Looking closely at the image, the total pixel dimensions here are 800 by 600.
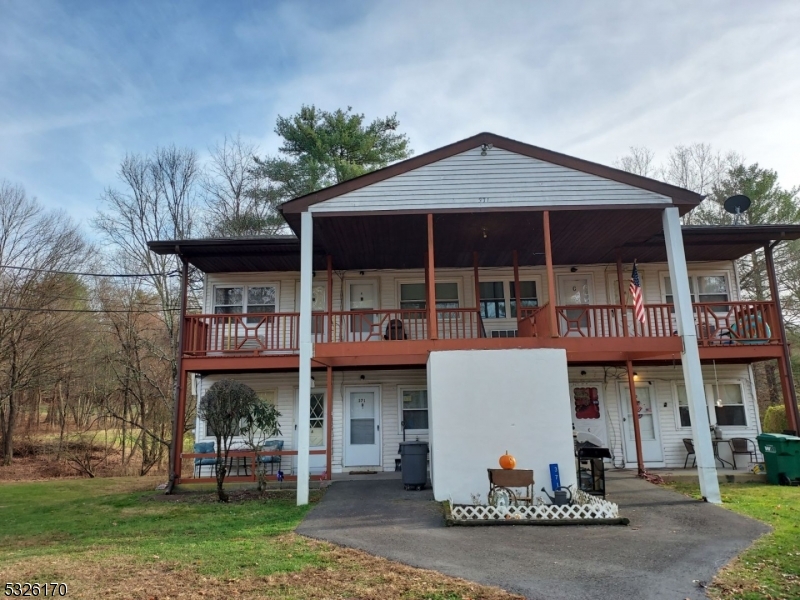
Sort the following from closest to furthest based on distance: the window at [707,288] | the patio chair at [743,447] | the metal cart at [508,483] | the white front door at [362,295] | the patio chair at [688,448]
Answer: the metal cart at [508,483] < the patio chair at [743,447] < the patio chair at [688,448] < the window at [707,288] < the white front door at [362,295]

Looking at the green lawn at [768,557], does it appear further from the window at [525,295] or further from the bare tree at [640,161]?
the bare tree at [640,161]

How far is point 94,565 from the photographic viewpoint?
17.9ft

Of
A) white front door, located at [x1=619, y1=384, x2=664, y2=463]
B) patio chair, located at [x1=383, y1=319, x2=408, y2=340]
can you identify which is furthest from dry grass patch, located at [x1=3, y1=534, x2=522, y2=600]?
white front door, located at [x1=619, y1=384, x2=664, y2=463]

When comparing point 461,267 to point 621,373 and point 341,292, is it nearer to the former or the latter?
point 341,292

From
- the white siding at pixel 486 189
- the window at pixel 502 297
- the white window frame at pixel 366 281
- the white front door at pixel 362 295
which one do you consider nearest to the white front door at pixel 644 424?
the window at pixel 502 297

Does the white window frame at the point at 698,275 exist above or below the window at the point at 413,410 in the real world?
above

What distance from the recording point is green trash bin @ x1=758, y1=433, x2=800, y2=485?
411 inches

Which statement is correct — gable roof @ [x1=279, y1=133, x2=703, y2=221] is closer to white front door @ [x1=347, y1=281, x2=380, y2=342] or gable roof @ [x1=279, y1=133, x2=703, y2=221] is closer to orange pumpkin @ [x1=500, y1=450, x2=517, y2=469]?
white front door @ [x1=347, y1=281, x2=380, y2=342]

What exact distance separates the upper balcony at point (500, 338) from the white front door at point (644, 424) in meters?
1.74

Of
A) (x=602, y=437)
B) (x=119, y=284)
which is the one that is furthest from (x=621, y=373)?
(x=119, y=284)

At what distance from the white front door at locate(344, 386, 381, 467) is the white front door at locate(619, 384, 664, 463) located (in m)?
6.51

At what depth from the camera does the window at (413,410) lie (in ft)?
43.7

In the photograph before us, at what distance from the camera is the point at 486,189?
32.9 feet

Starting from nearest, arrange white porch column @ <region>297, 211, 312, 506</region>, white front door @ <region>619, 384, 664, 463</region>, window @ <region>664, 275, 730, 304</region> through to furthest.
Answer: white porch column @ <region>297, 211, 312, 506</region>
white front door @ <region>619, 384, 664, 463</region>
window @ <region>664, 275, 730, 304</region>
